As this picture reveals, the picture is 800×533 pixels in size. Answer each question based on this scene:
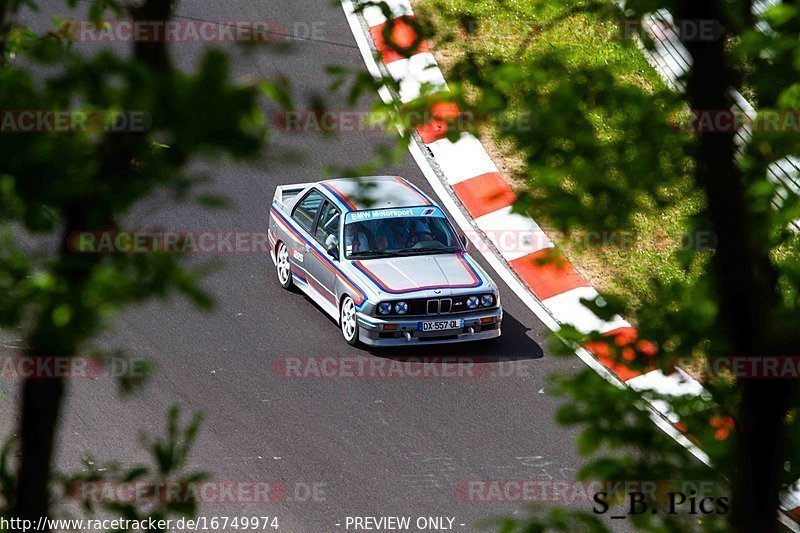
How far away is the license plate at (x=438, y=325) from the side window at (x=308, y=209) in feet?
6.78

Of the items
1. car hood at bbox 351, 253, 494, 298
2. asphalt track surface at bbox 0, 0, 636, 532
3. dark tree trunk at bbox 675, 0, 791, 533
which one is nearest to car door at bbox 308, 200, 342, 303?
car hood at bbox 351, 253, 494, 298

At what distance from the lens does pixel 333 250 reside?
1303 cm

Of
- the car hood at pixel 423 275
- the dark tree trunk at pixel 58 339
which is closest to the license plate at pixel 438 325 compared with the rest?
the car hood at pixel 423 275

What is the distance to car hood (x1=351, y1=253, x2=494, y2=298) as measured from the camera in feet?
40.6

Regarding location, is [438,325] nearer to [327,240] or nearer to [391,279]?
[391,279]

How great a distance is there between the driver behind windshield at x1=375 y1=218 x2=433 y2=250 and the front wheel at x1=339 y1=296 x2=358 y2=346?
81 cm

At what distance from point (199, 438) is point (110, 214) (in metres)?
8.32

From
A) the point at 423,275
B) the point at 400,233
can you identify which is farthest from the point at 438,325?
the point at 400,233

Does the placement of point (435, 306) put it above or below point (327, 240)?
above

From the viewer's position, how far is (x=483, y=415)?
11.4m

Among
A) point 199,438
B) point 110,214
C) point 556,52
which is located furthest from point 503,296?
point 110,214

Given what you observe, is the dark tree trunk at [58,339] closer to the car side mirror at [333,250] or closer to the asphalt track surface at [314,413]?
the asphalt track surface at [314,413]

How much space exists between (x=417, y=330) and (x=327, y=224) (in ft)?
6.10

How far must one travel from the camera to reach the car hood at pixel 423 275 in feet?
40.6
